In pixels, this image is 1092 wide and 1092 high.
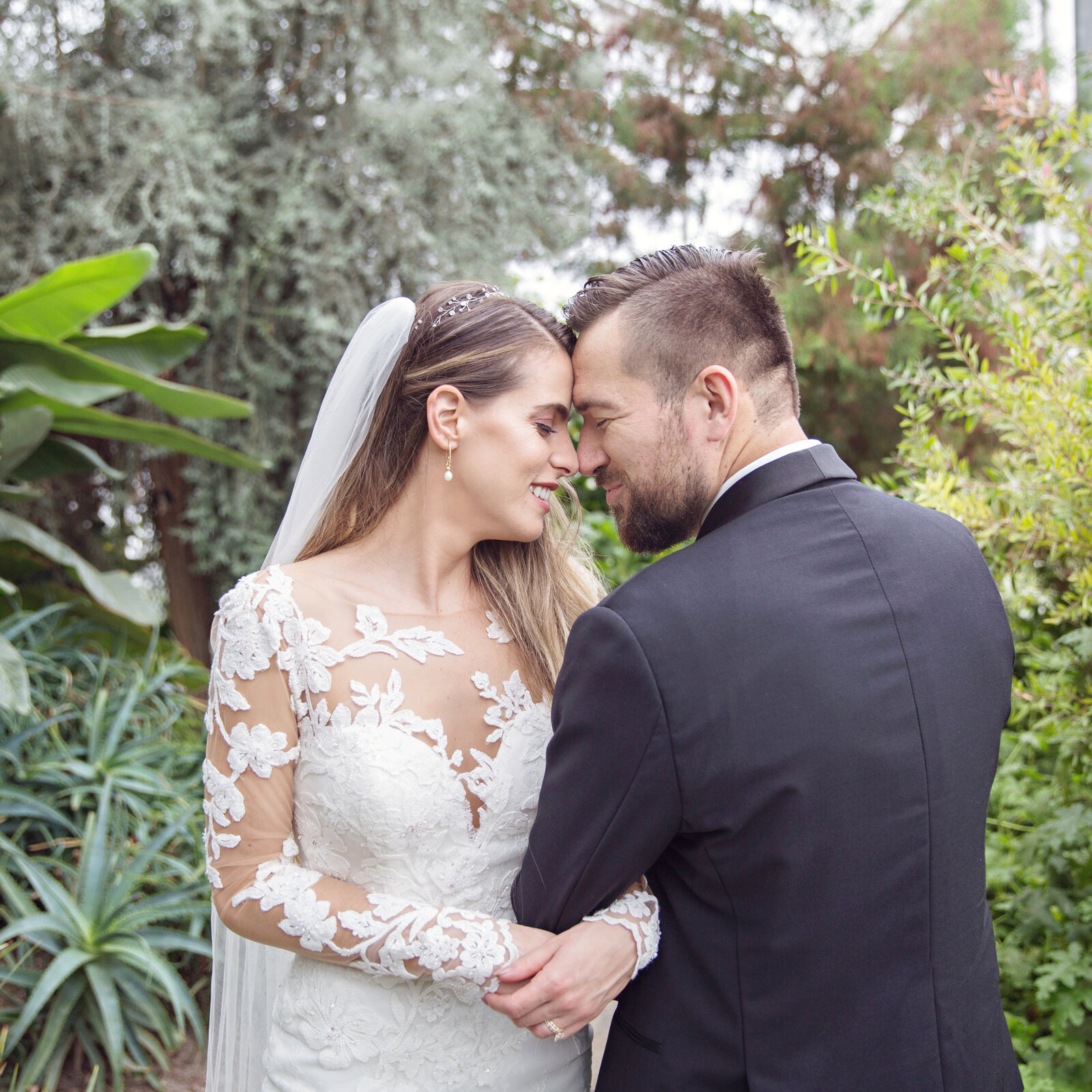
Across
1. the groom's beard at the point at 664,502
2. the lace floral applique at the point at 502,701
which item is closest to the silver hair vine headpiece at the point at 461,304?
the groom's beard at the point at 664,502

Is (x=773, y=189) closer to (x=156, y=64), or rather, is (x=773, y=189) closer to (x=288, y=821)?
(x=156, y=64)

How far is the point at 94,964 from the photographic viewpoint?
3.21 m

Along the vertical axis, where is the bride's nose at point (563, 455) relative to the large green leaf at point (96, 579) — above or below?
above

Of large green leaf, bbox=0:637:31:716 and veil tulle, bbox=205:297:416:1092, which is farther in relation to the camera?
large green leaf, bbox=0:637:31:716

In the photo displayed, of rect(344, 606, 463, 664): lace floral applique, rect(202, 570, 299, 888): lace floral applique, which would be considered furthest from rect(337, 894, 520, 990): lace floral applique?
rect(344, 606, 463, 664): lace floral applique

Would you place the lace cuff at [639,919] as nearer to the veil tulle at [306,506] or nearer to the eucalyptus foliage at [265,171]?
the veil tulle at [306,506]

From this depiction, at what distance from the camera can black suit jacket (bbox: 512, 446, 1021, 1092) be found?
1377 millimetres

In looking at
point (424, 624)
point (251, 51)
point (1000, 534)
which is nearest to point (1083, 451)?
point (1000, 534)

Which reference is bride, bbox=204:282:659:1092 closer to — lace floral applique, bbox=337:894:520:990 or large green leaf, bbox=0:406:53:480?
lace floral applique, bbox=337:894:520:990

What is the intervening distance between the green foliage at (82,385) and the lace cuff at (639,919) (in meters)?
3.51

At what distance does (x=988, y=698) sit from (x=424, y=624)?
45.1 inches

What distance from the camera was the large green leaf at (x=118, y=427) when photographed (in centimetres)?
441

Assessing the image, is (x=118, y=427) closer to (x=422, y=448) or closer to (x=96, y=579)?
Answer: (x=96, y=579)

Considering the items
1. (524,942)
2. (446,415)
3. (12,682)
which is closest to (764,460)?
(446,415)
